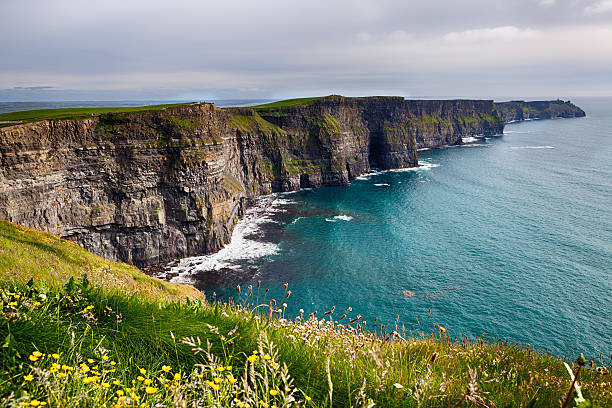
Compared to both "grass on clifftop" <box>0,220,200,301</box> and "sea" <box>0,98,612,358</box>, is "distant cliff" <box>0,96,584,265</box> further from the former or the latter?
"grass on clifftop" <box>0,220,200,301</box>

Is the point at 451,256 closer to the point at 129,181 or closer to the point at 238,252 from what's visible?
the point at 238,252

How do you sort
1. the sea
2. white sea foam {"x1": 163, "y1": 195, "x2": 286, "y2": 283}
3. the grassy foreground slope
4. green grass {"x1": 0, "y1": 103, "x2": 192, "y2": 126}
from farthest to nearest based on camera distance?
white sea foam {"x1": 163, "y1": 195, "x2": 286, "y2": 283} < green grass {"x1": 0, "y1": 103, "x2": 192, "y2": 126} < the sea < the grassy foreground slope

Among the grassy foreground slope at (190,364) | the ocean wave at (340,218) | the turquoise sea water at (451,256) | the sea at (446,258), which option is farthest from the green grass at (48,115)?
the grassy foreground slope at (190,364)

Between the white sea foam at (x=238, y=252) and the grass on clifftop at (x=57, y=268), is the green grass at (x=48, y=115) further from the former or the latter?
the grass on clifftop at (x=57, y=268)

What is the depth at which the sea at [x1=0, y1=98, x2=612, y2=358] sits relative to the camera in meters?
38.2

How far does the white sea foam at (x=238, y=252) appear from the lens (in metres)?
51.0

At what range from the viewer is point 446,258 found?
52938 millimetres

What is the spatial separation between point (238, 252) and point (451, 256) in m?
32.8


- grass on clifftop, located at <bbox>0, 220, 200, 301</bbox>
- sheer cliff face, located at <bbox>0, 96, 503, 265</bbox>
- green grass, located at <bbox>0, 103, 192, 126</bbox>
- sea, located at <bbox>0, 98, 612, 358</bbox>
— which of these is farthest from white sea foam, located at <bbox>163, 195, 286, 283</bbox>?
green grass, located at <bbox>0, 103, 192, 126</bbox>

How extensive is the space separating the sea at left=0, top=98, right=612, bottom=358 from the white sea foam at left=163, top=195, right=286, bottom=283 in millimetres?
197

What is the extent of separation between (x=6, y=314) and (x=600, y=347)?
1746 inches

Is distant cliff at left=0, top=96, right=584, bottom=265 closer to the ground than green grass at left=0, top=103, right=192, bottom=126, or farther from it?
closer to the ground

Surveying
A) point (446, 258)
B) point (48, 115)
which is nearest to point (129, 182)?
point (48, 115)

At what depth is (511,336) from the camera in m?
35.2
